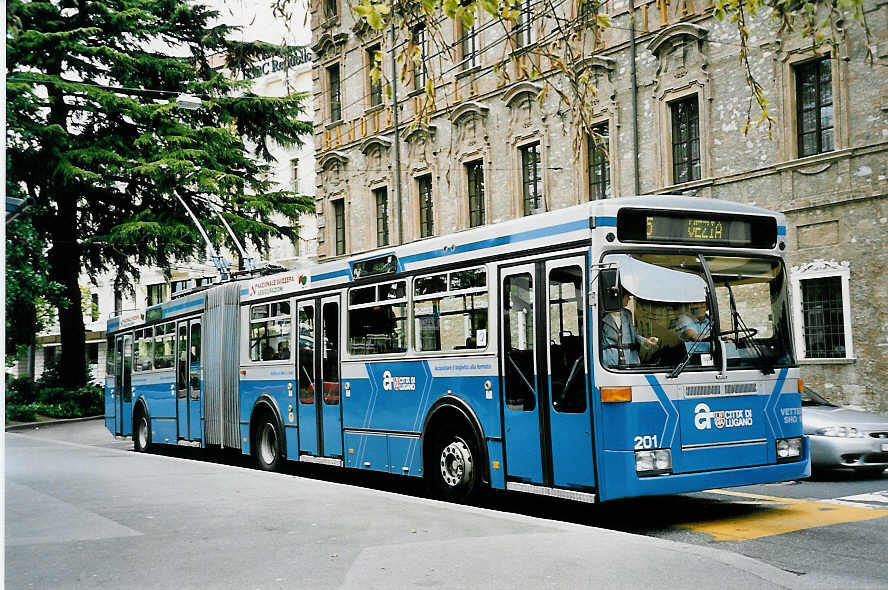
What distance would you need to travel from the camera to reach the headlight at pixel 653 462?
30.7 ft

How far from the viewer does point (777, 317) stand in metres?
10.4

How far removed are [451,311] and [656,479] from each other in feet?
10.8

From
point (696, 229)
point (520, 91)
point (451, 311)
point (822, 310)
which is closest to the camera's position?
point (696, 229)

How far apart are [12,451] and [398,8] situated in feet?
54.4

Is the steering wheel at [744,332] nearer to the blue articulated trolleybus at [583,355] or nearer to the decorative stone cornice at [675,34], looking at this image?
the blue articulated trolleybus at [583,355]

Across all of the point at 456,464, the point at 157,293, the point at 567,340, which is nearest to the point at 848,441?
the point at 456,464

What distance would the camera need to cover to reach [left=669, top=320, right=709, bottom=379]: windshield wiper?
376 inches

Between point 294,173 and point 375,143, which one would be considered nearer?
point 375,143

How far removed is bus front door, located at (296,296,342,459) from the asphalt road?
1.23 m

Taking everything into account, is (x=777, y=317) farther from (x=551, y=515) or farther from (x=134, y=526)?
(x=134, y=526)

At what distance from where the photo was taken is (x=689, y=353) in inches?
381

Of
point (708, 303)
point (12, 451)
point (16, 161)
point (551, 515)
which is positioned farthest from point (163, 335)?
point (16, 161)

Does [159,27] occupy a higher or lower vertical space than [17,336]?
higher

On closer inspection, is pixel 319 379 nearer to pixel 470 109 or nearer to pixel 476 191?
pixel 476 191
